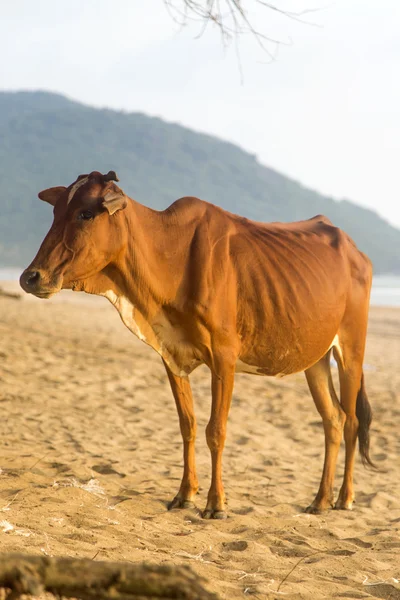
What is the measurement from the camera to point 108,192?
491 centimetres

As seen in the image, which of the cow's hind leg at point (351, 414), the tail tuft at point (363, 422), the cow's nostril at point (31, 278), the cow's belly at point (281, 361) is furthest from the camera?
the tail tuft at point (363, 422)

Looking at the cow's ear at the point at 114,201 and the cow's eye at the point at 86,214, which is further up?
the cow's ear at the point at 114,201

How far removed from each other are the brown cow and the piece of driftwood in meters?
2.96

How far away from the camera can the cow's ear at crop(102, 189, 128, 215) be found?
4844 millimetres

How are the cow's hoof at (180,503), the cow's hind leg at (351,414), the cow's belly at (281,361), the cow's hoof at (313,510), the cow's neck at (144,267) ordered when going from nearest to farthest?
1. the cow's neck at (144,267)
2. the cow's hoof at (180,503)
3. the cow's belly at (281,361)
4. the cow's hoof at (313,510)
5. the cow's hind leg at (351,414)

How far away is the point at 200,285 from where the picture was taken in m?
5.18

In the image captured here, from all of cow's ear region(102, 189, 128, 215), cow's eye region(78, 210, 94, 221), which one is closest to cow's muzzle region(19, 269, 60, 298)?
cow's eye region(78, 210, 94, 221)

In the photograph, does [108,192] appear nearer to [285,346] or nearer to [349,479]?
[285,346]

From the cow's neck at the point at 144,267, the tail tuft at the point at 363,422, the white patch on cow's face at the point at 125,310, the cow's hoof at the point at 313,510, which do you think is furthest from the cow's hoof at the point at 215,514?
the tail tuft at the point at 363,422

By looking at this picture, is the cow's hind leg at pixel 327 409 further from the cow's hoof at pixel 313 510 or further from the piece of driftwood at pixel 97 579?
the piece of driftwood at pixel 97 579

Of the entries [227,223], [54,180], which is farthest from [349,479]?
[54,180]

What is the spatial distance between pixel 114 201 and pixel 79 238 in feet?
1.06

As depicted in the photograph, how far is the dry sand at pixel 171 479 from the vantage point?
405 cm

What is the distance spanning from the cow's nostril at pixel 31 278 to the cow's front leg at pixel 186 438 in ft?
4.05
